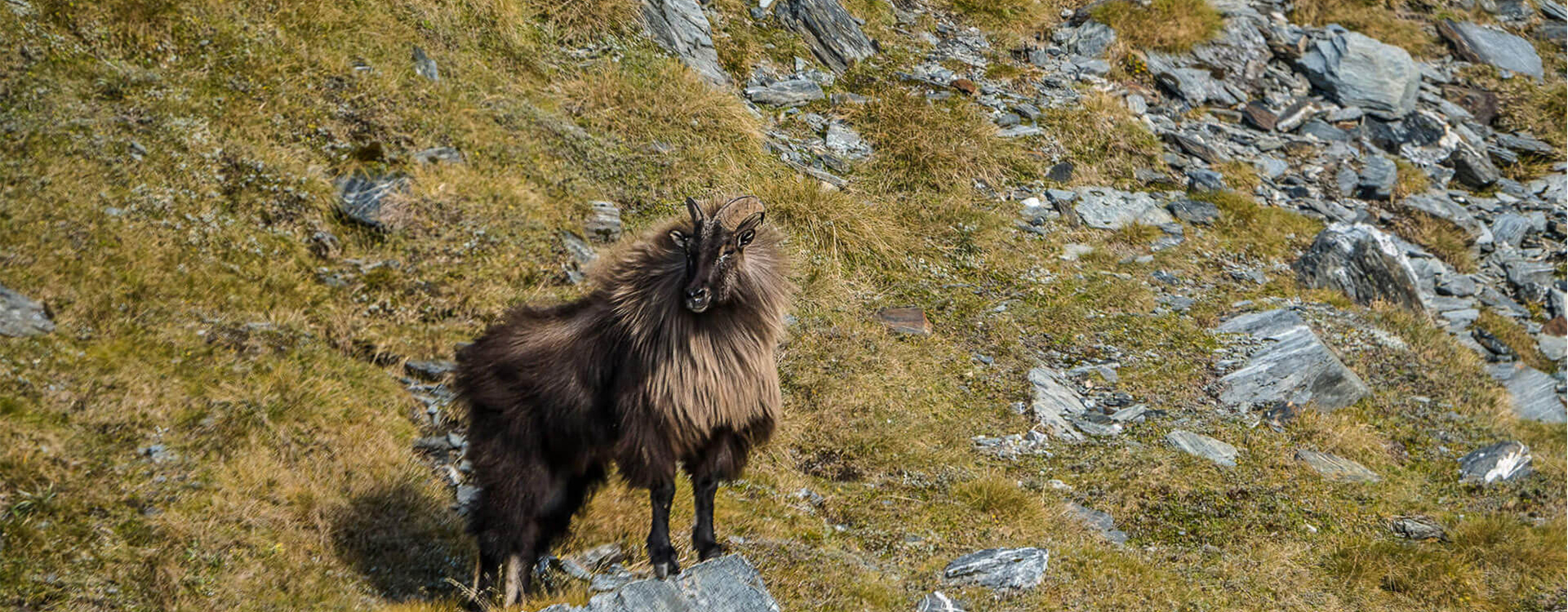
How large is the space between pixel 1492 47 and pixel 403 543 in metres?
20.0

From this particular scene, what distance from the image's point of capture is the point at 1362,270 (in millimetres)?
14086

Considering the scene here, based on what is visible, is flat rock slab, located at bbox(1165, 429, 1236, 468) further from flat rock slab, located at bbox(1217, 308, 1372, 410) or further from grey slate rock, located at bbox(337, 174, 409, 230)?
grey slate rock, located at bbox(337, 174, 409, 230)

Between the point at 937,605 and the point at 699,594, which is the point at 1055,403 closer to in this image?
the point at 937,605

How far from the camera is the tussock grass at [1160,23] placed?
17703mm

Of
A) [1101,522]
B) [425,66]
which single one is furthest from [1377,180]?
[425,66]

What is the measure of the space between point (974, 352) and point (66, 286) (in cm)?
774

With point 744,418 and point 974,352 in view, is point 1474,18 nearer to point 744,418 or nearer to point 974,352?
point 974,352

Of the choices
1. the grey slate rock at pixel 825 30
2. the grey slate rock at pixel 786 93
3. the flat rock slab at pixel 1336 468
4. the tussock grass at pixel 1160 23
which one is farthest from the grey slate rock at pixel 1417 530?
the tussock grass at pixel 1160 23

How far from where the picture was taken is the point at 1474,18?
67.8ft

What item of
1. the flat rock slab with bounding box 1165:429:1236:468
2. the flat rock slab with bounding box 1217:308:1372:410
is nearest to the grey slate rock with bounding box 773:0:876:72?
the flat rock slab with bounding box 1217:308:1372:410

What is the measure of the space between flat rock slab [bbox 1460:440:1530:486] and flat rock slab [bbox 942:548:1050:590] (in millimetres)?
5617

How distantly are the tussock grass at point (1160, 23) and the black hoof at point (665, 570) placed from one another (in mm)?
13430

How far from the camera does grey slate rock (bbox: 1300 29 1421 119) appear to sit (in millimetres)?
17797

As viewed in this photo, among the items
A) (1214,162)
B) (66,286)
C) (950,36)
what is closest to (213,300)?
(66,286)
